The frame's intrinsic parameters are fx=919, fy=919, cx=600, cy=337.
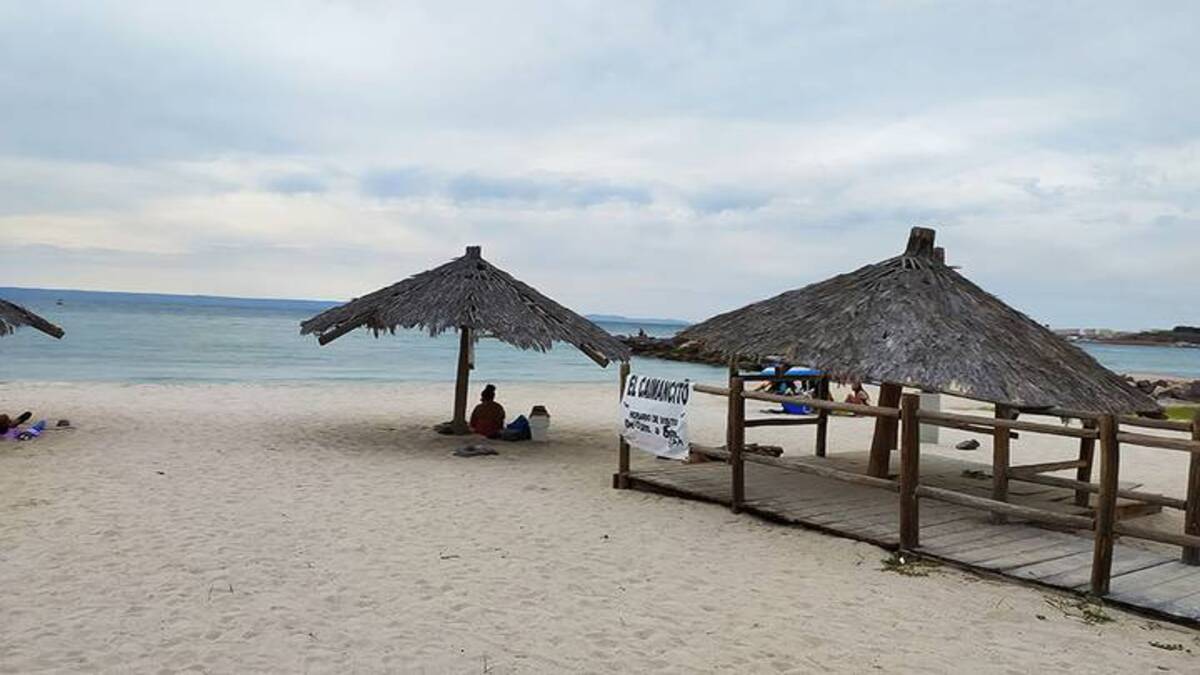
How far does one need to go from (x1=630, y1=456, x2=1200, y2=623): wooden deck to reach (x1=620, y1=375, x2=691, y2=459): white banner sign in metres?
0.43

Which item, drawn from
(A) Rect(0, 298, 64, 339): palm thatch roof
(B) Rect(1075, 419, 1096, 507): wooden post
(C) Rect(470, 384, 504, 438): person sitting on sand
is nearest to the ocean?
(A) Rect(0, 298, 64, 339): palm thatch roof

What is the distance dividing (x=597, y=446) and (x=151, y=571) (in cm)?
691

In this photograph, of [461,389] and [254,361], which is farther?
[254,361]

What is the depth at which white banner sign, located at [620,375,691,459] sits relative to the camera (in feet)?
26.1

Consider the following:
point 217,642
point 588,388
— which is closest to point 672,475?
point 217,642

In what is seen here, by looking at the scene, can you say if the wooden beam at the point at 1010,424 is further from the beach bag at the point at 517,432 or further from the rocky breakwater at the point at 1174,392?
the rocky breakwater at the point at 1174,392

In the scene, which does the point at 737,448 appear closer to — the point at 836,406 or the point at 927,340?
the point at 836,406

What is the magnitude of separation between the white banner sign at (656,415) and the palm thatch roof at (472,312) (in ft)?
7.88

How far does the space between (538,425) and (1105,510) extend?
743 centimetres

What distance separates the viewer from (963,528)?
6.86 m

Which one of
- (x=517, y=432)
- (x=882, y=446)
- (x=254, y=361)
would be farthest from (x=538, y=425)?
(x=254, y=361)

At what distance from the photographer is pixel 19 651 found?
13.6ft

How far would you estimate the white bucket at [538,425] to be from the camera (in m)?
11.8

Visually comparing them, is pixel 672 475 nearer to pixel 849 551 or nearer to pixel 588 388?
pixel 849 551
